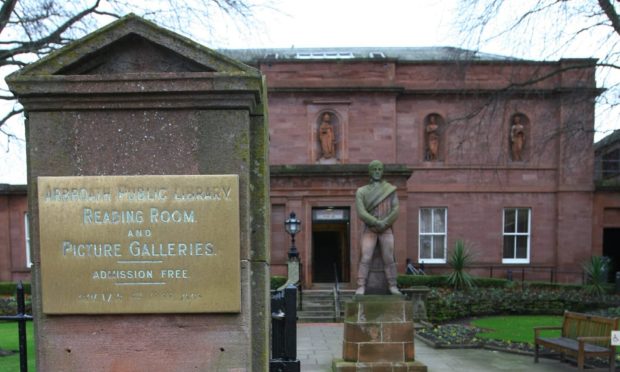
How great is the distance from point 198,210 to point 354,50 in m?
26.9

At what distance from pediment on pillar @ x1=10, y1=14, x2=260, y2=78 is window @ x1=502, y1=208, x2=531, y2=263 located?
854 inches

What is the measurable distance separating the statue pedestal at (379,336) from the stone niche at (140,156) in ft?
16.3

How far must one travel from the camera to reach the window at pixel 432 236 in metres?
21.4

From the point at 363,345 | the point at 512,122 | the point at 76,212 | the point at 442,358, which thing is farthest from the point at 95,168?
the point at 512,122

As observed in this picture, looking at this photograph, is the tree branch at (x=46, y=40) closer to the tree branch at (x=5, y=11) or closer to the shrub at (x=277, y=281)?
the tree branch at (x=5, y=11)

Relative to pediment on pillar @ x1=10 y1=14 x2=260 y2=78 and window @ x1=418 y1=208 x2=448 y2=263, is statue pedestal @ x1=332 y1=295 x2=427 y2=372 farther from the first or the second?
window @ x1=418 y1=208 x2=448 y2=263

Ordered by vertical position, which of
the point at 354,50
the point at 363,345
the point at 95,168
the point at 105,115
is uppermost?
the point at 354,50

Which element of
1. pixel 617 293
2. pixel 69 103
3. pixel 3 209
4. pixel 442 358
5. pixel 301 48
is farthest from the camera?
pixel 301 48

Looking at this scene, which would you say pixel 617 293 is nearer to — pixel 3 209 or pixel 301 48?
pixel 301 48

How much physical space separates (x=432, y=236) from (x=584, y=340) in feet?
45.5

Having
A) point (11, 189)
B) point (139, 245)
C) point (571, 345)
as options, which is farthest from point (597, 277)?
point (11, 189)

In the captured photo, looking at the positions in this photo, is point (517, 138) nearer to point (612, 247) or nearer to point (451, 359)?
point (612, 247)

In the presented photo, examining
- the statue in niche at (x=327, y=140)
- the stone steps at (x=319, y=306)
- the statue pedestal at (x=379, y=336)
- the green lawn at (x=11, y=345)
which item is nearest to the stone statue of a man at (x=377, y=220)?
the statue pedestal at (x=379, y=336)

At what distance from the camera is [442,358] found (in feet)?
30.3
